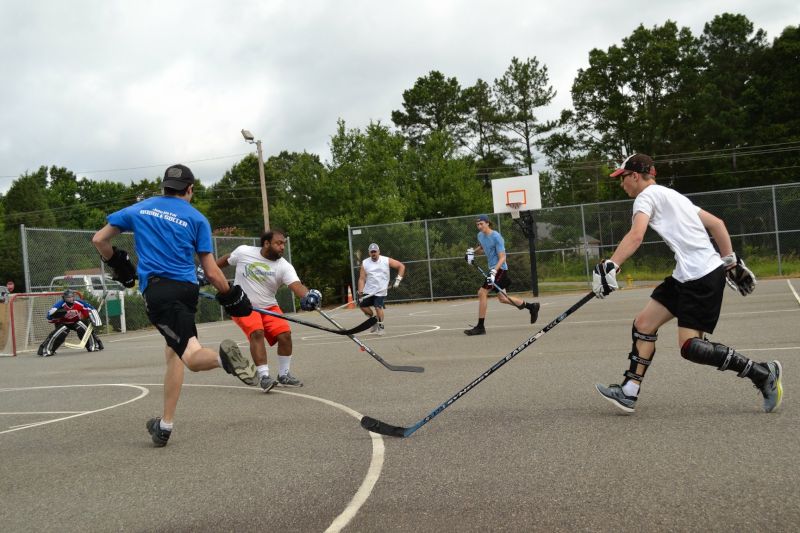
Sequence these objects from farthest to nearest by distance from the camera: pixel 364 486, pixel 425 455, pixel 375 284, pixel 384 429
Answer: pixel 375 284, pixel 384 429, pixel 425 455, pixel 364 486

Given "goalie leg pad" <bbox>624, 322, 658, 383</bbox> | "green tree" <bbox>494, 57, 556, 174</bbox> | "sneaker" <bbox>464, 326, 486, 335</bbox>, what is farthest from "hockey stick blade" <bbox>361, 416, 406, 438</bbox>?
"green tree" <bbox>494, 57, 556, 174</bbox>

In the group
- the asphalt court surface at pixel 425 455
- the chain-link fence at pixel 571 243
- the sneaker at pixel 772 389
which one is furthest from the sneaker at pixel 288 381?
the chain-link fence at pixel 571 243

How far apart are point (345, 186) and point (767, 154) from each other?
27.7 metres

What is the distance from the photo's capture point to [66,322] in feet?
52.6

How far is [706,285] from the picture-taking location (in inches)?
206

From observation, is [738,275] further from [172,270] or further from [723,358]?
[172,270]

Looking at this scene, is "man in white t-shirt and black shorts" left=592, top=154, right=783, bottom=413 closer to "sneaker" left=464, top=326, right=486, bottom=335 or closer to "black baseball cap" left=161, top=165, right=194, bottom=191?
"black baseball cap" left=161, top=165, right=194, bottom=191

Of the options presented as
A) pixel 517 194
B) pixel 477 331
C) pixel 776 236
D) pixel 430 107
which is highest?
pixel 430 107

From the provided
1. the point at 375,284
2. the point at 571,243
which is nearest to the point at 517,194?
the point at 571,243

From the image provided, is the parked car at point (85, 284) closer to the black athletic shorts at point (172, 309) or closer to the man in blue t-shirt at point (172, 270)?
the man in blue t-shirt at point (172, 270)

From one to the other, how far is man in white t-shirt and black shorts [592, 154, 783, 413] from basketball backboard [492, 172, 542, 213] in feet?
79.4

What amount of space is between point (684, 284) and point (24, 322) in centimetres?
1628

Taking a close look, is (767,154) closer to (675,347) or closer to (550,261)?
(550,261)

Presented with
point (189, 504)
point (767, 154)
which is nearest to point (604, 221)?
point (767, 154)
